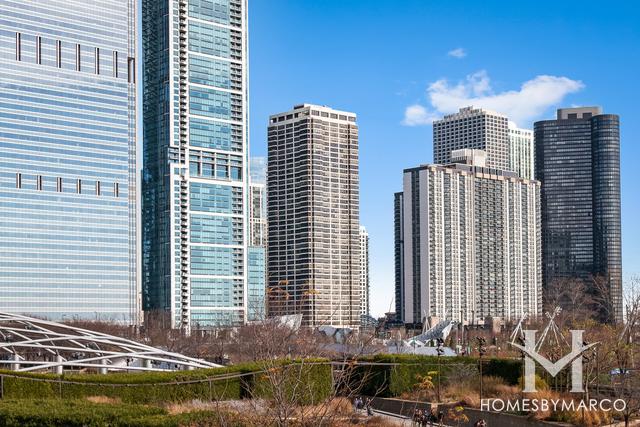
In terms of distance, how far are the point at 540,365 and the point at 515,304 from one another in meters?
156

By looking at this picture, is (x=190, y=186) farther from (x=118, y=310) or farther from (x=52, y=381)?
(x=52, y=381)

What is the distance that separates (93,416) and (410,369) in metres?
18.7

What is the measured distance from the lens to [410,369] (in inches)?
1479

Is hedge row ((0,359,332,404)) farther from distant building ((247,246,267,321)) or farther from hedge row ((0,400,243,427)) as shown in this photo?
distant building ((247,246,267,321))

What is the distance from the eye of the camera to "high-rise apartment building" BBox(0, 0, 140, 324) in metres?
116

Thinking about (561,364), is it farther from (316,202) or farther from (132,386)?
(316,202)

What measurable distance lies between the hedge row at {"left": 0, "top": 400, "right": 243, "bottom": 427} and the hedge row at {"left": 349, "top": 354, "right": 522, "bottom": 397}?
15786 mm

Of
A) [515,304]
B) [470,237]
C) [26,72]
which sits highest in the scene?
[26,72]

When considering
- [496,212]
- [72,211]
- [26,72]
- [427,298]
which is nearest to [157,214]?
[72,211]

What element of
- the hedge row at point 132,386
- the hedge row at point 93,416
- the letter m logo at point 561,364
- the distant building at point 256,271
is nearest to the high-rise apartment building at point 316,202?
the distant building at point 256,271

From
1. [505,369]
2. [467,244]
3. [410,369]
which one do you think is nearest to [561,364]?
[505,369]

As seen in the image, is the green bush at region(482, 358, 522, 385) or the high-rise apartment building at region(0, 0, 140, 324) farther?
the high-rise apartment building at region(0, 0, 140, 324)

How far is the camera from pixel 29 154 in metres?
117

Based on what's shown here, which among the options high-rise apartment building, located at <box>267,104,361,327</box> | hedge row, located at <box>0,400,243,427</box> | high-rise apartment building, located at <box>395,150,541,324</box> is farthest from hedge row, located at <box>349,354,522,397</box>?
high-rise apartment building, located at <box>395,150,541,324</box>
